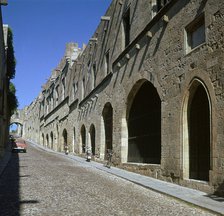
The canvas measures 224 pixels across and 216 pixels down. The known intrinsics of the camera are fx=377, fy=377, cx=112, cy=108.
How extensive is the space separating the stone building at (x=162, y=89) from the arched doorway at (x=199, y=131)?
0.09 ft

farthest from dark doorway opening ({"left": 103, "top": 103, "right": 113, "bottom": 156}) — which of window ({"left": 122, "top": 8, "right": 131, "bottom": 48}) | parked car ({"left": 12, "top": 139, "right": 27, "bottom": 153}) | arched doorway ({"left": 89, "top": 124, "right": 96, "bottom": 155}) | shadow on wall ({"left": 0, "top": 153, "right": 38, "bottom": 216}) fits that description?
parked car ({"left": 12, "top": 139, "right": 27, "bottom": 153})

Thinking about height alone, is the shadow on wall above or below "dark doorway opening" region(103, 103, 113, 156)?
below

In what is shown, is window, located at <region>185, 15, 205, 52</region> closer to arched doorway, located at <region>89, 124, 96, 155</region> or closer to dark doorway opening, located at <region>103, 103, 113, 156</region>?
dark doorway opening, located at <region>103, 103, 113, 156</region>

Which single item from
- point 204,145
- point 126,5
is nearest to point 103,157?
point 126,5

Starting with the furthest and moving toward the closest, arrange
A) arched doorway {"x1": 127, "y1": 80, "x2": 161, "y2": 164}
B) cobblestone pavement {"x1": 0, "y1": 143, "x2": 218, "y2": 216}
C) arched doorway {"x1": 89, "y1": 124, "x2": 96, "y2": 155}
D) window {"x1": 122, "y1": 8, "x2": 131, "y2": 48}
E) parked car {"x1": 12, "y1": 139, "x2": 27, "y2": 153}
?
parked car {"x1": 12, "y1": 139, "x2": 27, "y2": 153}, arched doorway {"x1": 89, "y1": 124, "x2": 96, "y2": 155}, window {"x1": 122, "y1": 8, "x2": 131, "y2": 48}, arched doorway {"x1": 127, "y1": 80, "x2": 161, "y2": 164}, cobblestone pavement {"x1": 0, "y1": 143, "x2": 218, "y2": 216}

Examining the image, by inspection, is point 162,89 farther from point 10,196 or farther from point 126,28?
point 126,28

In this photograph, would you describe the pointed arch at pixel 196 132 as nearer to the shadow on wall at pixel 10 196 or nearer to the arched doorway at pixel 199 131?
the arched doorway at pixel 199 131

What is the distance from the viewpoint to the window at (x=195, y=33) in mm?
10398

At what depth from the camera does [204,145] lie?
10.5 metres

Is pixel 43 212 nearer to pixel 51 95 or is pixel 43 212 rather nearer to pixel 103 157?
pixel 103 157

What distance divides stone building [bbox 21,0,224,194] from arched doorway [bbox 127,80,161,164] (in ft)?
0.12

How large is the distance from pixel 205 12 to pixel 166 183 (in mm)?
5142

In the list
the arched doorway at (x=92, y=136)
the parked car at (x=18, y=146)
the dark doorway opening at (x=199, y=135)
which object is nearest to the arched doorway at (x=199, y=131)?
the dark doorway opening at (x=199, y=135)

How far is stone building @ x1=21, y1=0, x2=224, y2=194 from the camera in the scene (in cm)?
948
